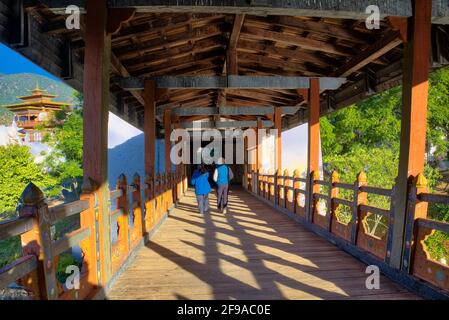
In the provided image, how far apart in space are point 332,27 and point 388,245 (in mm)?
3729

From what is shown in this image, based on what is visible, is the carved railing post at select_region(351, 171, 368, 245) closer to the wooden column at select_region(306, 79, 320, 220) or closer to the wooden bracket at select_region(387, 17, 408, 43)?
the wooden bracket at select_region(387, 17, 408, 43)

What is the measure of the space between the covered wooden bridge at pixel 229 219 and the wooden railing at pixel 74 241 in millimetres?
13

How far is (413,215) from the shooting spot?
12.1 ft

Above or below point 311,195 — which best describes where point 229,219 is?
below

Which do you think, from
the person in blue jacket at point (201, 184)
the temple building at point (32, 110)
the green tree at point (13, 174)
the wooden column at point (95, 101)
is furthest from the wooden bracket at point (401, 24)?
the temple building at point (32, 110)

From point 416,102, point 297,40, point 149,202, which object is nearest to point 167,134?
point 149,202

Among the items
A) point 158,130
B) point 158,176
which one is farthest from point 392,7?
point 158,130

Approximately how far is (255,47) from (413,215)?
5.05m

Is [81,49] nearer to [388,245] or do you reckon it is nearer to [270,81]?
[270,81]

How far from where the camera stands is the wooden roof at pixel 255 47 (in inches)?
215

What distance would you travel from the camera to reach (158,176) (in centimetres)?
802

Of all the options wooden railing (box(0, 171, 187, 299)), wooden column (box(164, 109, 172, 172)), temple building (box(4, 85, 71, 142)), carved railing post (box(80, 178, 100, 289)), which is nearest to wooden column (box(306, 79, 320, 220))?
wooden railing (box(0, 171, 187, 299))

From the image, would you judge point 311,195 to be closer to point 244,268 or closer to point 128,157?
point 244,268

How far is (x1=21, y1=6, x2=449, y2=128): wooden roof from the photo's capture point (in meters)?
5.46
